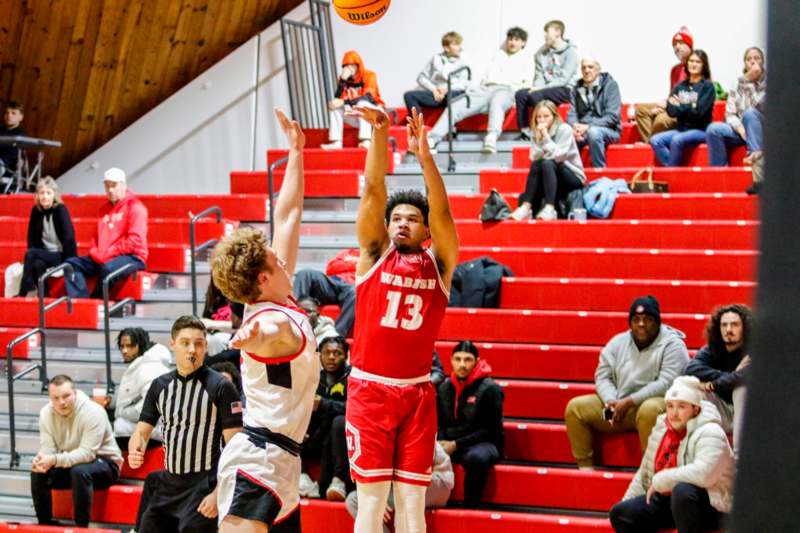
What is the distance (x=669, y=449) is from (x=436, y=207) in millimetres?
2062

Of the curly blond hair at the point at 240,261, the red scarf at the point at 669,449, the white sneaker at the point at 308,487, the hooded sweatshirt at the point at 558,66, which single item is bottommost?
the white sneaker at the point at 308,487

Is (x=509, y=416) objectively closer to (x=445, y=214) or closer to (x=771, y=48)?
(x=445, y=214)

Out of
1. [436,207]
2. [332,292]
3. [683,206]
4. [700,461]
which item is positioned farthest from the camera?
[683,206]

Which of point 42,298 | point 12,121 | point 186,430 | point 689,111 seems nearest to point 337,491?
point 186,430

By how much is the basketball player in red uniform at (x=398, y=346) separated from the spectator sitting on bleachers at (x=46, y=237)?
5.24 meters

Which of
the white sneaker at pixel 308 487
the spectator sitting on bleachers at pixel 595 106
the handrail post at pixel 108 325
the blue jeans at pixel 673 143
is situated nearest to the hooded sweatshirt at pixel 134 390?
the handrail post at pixel 108 325

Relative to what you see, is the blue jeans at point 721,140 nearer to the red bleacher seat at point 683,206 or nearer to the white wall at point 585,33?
the red bleacher seat at point 683,206

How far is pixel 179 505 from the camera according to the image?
224 inches

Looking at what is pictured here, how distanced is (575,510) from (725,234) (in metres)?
2.93

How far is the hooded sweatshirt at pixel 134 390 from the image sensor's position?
285 inches

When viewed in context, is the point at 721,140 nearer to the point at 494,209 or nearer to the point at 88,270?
the point at 494,209

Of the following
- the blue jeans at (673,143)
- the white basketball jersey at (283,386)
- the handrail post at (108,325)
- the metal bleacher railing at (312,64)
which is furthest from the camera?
the metal bleacher railing at (312,64)

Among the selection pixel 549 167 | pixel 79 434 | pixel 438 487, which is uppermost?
pixel 549 167

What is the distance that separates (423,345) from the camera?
448 centimetres
